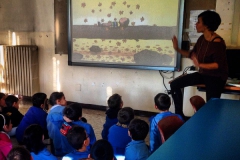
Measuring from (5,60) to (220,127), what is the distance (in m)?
4.30

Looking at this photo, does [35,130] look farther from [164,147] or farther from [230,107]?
[230,107]

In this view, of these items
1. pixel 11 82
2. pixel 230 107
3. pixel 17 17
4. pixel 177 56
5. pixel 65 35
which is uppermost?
pixel 17 17

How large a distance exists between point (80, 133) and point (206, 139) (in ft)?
2.82

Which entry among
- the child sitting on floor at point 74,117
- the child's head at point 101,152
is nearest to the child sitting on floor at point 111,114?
the child sitting on floor at point 74,117

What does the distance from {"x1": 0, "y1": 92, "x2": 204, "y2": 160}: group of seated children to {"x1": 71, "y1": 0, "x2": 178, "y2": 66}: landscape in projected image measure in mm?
1423

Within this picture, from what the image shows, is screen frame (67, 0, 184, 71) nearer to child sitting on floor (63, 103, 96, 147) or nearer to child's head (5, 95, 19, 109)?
child's head (5, 95, 19, 109)

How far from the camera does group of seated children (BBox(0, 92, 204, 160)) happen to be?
1.66 m

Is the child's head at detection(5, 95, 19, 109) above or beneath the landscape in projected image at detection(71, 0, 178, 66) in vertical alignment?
beneath

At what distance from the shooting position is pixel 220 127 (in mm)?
1280

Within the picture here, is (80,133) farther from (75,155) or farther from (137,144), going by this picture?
(137,144)

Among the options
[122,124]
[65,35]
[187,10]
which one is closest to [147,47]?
[187,10]

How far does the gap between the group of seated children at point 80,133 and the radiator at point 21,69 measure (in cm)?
171

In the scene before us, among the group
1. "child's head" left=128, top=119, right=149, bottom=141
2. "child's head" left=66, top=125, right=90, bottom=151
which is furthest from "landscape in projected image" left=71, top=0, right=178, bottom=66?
"child's head" left=66, top=125, right=90, bottom=151

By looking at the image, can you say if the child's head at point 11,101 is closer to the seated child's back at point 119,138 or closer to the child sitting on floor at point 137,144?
the seated child's back at point 119,138
